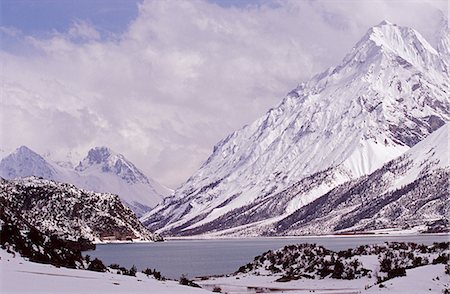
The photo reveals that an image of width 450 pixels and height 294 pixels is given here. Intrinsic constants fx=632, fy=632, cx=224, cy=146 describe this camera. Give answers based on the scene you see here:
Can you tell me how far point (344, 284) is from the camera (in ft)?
193

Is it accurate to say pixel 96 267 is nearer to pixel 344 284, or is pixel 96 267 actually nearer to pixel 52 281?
pixel 52 281

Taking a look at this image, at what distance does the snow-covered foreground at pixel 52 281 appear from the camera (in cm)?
3057

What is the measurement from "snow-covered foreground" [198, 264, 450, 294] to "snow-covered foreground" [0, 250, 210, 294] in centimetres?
1532

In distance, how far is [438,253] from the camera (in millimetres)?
63688

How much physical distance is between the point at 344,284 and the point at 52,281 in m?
33.0

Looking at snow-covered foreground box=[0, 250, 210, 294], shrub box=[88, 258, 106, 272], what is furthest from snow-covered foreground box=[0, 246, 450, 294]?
shrub box=[88, 258, 106, 272]

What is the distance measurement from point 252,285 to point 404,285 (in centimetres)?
2266

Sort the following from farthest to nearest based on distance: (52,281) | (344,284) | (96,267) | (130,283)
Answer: (344,284)
(96,267)
(130,283)
(52,281)

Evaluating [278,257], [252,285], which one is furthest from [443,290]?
[278,257]

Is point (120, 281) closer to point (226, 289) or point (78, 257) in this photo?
point (78, 257)

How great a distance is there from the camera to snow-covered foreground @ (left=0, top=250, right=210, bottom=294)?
1204 inches

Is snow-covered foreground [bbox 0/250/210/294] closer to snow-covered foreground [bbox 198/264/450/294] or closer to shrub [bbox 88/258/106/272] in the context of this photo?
shrub [bbox 88/258/106/272]

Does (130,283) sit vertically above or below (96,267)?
below

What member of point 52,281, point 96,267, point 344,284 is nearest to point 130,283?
point 52,281
